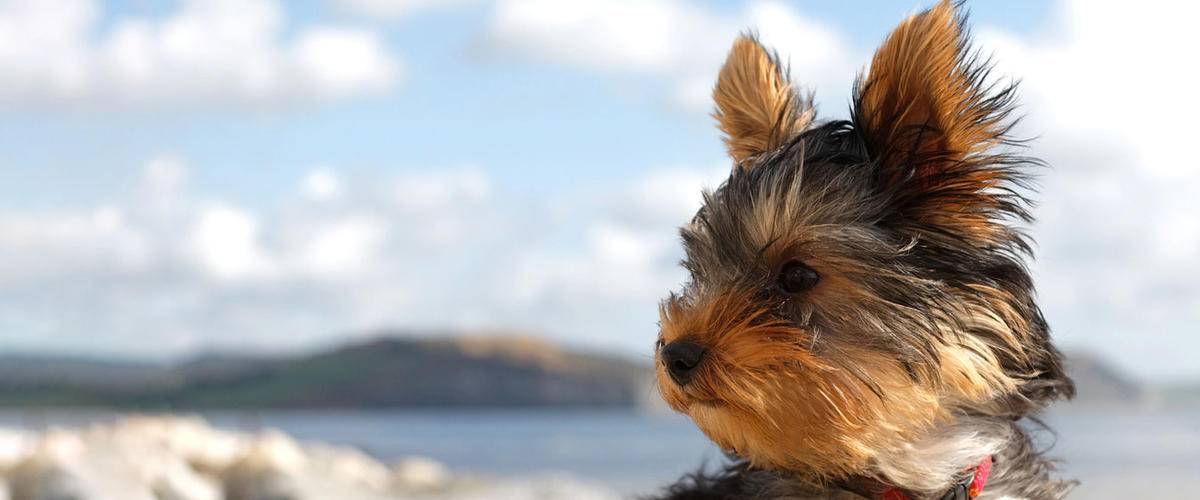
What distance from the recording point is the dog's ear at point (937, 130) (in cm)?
393

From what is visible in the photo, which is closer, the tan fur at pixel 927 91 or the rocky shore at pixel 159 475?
the tan fur at pixel 927 91

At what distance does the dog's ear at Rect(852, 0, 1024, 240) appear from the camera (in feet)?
12.9

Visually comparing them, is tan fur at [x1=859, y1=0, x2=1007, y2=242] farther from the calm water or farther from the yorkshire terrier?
the calm water

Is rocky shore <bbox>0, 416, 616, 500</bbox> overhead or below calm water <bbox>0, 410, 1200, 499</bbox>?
below

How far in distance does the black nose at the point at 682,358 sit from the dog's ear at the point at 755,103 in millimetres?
1077

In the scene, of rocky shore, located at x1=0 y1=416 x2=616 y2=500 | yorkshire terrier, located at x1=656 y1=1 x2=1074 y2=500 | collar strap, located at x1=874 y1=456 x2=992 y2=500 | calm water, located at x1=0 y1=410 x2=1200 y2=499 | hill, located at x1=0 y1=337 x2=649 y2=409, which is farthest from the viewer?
hill, located at x1=0 y1=337 x2=649 y2=409

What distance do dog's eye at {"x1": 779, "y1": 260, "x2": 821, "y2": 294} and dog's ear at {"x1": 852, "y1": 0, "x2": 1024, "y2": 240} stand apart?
15.7 inches

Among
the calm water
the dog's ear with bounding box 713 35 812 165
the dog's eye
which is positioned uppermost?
the calm water

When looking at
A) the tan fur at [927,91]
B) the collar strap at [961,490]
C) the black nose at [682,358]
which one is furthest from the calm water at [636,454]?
the tan fur at [927,91]

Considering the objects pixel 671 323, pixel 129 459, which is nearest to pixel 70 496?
pixel 129 459

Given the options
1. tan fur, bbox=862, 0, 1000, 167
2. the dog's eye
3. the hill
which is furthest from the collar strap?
the hill

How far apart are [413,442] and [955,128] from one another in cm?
6054

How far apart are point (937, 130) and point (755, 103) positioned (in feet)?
3.12

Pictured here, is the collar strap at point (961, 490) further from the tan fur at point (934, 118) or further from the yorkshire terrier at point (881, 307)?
the tan fur at point (934, 118)
